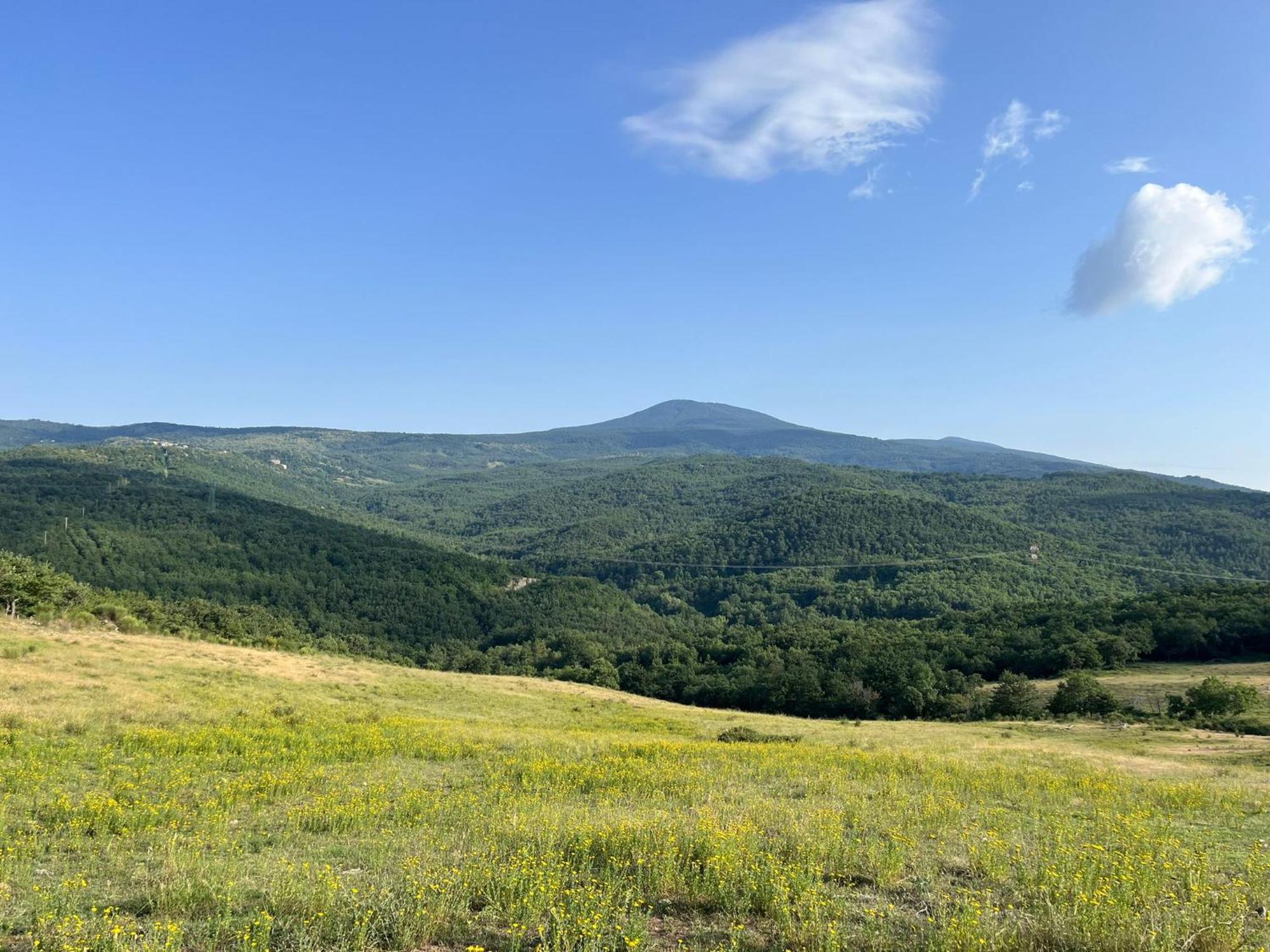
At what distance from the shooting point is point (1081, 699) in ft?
162

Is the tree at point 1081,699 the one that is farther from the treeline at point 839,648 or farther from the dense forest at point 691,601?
the dense forest at point 691,601

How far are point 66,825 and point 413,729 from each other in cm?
1340

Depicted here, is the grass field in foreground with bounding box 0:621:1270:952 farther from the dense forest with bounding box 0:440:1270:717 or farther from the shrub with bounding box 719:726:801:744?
the dense forest with bounding box 0:440:1270:717

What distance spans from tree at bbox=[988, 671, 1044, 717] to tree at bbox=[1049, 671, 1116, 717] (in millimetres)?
→ 1644

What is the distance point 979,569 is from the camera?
164 m

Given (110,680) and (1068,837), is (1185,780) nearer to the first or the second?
(1068,837)

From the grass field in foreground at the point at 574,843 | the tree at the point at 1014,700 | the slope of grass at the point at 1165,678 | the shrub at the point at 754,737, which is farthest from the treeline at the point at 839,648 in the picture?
the grass field in foreground at the point at 574,843

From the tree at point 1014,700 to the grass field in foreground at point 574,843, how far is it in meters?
33.2

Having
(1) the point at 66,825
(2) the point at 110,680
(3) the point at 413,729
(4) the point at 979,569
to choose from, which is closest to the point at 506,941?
(1) the point at 66,825

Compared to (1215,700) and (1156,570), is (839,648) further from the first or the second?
(1156,570)

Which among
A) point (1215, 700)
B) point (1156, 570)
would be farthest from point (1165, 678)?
point (1156, 570)

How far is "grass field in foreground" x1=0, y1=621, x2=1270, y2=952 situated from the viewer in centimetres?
650

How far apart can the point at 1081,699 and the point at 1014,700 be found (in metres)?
4.90

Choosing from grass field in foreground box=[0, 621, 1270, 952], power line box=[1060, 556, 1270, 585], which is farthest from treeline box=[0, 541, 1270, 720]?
power line box=[1060, 556, 1270, 585]
